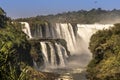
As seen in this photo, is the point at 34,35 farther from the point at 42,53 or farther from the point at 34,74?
the point at 34,74

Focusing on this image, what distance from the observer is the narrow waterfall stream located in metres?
106

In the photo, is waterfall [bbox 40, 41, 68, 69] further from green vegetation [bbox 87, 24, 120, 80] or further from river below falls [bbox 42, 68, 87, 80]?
green vegetation [bbox 87, 24, 120, 80]

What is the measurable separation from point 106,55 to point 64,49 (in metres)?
52.7

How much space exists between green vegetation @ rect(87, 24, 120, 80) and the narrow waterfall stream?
14.1m

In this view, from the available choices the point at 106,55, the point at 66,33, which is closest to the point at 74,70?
the point at 106,55

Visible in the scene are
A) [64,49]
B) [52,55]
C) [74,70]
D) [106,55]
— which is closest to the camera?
[106,55]

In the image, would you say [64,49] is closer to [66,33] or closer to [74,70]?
[74,70]

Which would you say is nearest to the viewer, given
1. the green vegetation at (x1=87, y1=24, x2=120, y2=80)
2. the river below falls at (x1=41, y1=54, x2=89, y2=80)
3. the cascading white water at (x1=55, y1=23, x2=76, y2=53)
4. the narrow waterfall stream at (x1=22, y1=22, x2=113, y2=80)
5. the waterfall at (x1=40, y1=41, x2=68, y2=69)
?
the green vegetation at (x1=87, y1=24, x2=120, y2=80)

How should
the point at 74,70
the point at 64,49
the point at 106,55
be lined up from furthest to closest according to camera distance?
the point at 64,49 → the point at 74,70 → the point at 106,55

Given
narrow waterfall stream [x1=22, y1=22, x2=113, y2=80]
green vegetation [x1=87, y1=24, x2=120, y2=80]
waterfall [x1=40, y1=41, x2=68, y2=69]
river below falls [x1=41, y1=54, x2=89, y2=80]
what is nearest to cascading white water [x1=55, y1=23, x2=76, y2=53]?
narrow waterfall stream [x1=22, y1=22, x2=113, y2=80]

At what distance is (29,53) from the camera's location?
106375 mm

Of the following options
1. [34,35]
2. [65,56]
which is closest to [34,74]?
[65,56]

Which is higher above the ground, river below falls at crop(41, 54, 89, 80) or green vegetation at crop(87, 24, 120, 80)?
→ green vegetation at crop(87, 24, 120, 80)

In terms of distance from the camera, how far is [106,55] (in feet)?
233
